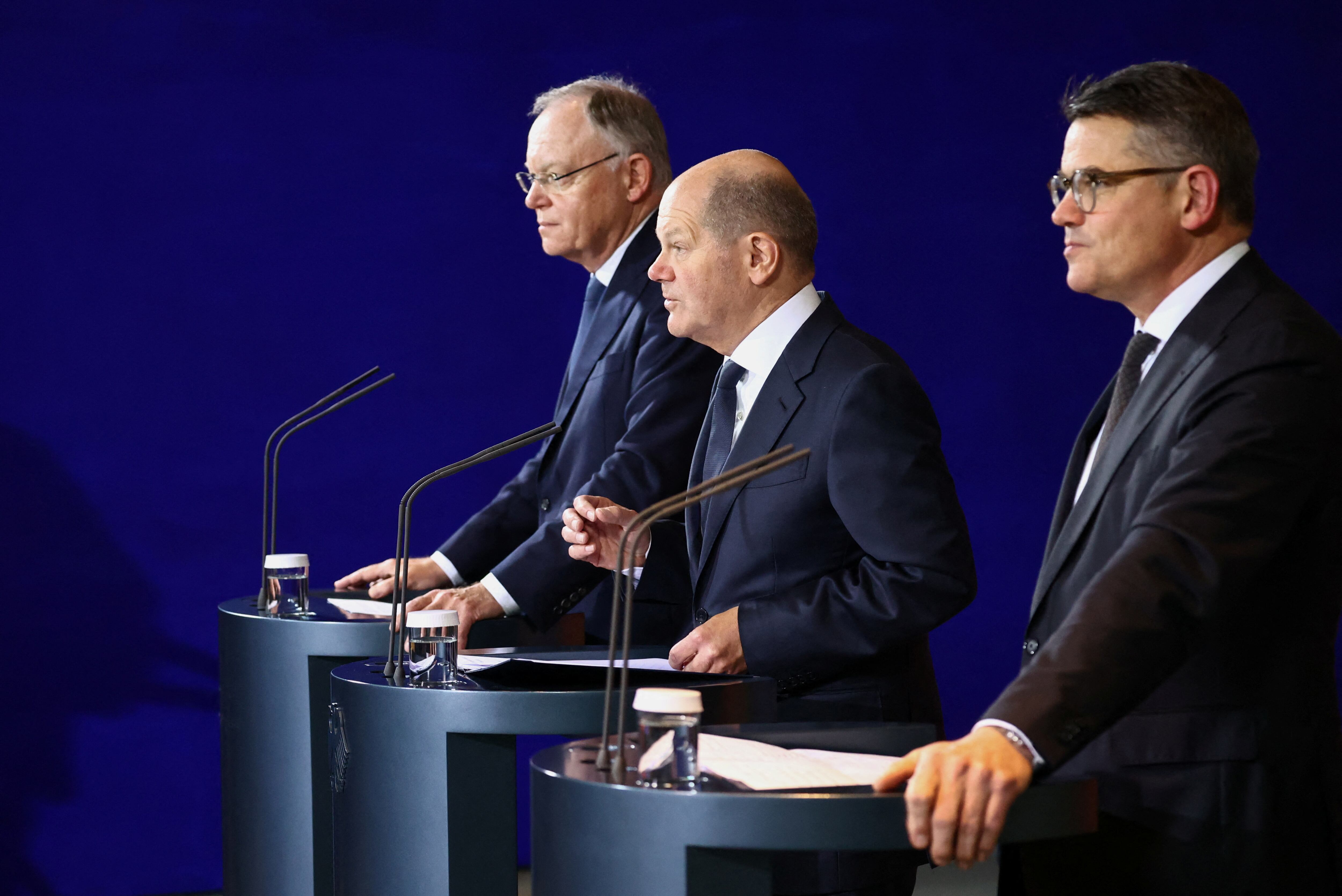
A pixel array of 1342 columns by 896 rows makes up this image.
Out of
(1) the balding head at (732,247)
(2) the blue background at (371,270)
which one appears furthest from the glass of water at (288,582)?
(2) the blue background at (371,270)

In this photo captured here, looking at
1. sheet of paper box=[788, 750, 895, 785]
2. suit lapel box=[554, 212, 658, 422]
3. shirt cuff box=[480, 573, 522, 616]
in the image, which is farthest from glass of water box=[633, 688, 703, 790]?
suit lapel box=[554, 212, 658, 422]

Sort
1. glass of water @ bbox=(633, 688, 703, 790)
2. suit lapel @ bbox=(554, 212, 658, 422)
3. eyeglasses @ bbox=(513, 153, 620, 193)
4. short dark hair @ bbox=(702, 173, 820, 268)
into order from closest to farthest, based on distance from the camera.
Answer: glass of water @ bbox=(633, 688, 703, 790) → short dark hair @ bbox=(702, 173, 820, 268) → suit lapel @ bbox=(554, 212, 658, 422) → eyeglasses @ bbox=(513, 153, 620, 193)

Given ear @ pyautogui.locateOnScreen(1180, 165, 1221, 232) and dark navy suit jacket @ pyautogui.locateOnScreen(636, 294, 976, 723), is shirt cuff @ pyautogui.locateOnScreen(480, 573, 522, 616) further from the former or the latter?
ear @ pyautogui.locateOnScreen(1180, 165, 1221, 232)

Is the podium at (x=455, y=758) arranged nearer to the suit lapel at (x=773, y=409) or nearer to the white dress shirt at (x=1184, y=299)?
the suit lapel at (x=773, y=409)

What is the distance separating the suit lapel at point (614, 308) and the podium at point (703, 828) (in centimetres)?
158

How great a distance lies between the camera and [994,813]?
122 centimetres

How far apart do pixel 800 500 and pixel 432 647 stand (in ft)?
1.71

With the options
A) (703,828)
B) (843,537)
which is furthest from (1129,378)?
(703,828)

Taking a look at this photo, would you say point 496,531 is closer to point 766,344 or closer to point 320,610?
point 320,610

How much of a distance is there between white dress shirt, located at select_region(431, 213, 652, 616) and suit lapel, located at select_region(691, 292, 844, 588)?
537mm

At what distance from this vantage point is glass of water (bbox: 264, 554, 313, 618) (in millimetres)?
2744

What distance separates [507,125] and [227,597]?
150 cm

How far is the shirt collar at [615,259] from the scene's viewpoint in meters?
3.04

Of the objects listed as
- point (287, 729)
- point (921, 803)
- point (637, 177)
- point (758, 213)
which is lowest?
point (287, 729)
